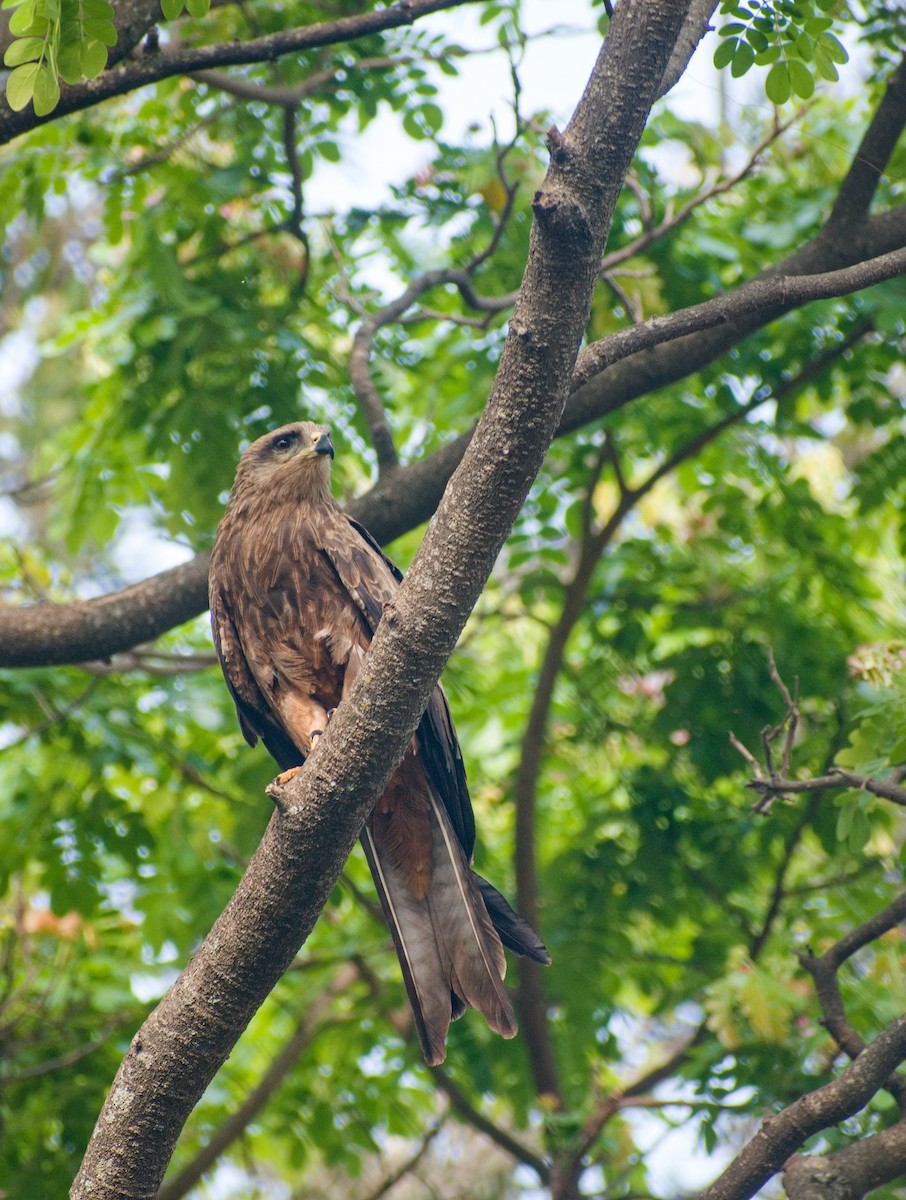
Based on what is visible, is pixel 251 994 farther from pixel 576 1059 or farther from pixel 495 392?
pixel 576 1059

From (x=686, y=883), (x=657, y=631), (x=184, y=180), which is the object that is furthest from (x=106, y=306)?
(x=686, y=883)

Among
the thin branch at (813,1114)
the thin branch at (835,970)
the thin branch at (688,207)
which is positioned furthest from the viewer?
the thin branch at (688,207)

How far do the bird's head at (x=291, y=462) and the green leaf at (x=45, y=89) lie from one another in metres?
1.34

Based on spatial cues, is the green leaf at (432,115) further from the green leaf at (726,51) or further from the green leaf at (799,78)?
the green leaf at (799,78)

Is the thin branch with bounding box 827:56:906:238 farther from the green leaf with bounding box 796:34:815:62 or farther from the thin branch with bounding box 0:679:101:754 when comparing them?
the thin branch with bounding box 0:679:101:754

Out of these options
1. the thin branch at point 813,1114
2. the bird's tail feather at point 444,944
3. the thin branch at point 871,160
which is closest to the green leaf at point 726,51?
the thin branch at point 871,160

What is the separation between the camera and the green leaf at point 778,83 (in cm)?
334

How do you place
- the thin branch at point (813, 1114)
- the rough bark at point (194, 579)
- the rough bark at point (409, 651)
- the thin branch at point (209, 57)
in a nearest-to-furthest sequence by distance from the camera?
the rough bark at point (409, 651) → the thin branch at point (813, 1114) → the thin branch at point (209, 57) → the rough bark at point (194, 579)

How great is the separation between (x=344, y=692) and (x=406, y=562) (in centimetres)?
195

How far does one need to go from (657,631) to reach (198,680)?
1.89 meters

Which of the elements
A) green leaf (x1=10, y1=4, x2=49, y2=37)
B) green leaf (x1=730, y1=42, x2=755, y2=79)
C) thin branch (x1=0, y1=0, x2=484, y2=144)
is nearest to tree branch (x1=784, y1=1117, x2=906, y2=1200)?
green leaf (x1=730, y1=42, x2=755, y2=79)

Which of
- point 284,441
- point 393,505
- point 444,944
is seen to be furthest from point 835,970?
point 284,441

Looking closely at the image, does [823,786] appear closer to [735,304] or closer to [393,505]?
[735,304]

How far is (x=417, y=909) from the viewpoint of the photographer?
3230 mm
